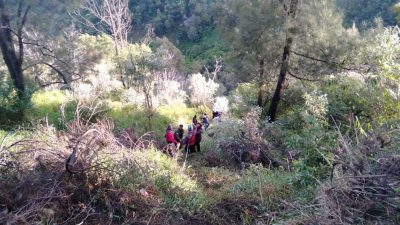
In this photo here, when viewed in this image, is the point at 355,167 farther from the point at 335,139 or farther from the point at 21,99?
the point at 21,99

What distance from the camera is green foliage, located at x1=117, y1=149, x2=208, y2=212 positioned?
613 centimetres

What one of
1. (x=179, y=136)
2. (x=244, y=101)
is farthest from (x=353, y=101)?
(x=244, y=101)

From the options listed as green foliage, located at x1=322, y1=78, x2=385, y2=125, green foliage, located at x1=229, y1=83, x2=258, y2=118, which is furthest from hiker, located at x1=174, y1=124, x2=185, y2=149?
green foliage, located at x1=322, y1=78, x2=385, y2=125

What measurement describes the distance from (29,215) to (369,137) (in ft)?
17.4

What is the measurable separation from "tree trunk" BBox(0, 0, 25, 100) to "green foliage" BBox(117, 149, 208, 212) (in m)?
7.39

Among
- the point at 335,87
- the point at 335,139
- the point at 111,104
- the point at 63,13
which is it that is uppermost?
the point at 63,13

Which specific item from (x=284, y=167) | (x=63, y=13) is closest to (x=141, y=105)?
(x=63, y=13)

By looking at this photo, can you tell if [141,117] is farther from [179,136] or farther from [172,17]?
[172,17]

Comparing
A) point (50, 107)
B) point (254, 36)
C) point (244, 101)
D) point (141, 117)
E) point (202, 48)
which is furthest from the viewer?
point (202, 48)

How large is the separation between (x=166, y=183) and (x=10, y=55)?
28.4 ft

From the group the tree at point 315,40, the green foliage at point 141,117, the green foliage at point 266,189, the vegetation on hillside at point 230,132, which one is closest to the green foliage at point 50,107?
the vegetation on hillside at point 230,132

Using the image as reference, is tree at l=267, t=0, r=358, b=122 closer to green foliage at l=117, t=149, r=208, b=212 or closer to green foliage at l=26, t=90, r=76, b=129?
green foliage at l=117, t=149, r=208, b=212

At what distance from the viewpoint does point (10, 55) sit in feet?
40.4

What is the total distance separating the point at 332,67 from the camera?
12.3 meters
